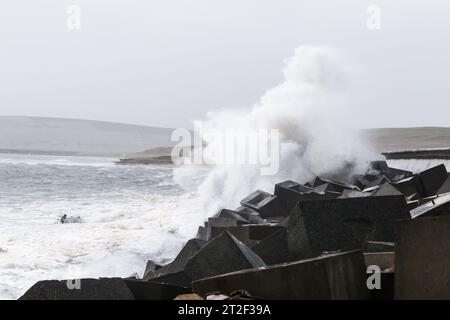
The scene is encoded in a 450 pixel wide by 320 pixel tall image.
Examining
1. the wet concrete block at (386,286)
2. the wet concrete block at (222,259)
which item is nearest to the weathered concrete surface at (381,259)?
the wet concrete block at (386,286)

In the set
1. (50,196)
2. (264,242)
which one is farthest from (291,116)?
(264,242)

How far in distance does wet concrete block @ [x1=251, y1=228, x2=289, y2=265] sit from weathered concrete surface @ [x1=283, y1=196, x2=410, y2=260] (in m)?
0.05

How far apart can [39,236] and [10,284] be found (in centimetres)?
372

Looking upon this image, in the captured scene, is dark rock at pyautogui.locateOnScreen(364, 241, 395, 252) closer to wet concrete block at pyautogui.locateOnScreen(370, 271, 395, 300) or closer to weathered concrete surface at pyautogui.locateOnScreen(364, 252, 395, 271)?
weathered concrete surface at pyautogui.locateOnScreen(364, 252, 395, 271)

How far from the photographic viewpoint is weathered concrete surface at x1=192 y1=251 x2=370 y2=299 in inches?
133

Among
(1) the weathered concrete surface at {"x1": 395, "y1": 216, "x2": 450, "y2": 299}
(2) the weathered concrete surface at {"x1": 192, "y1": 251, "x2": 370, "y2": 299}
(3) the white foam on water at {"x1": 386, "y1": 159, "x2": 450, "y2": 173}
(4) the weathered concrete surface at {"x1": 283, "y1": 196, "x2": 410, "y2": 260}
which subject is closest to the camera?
(1) the weathered concrete surface at {"x1": 395, "y1": 216, "x2": 450, "y2": 299}

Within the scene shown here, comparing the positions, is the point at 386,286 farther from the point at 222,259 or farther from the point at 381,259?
the point at 222,259

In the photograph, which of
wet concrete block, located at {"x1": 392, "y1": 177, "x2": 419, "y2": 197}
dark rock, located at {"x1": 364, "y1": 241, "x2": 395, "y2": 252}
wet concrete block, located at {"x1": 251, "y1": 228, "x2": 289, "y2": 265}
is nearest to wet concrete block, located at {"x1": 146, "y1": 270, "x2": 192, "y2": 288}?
wet concrete block, located at {"x1": 251, "y1": 228, "x2": 289, "y2": 265}

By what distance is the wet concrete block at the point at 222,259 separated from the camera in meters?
4.17

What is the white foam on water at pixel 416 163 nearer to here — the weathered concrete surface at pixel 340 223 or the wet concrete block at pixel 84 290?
the weathered concrete surface at pixel 340 223

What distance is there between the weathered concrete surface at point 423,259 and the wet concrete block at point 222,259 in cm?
116

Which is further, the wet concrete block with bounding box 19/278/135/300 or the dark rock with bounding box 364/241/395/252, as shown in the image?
the dark rock with bounding box 364/241/395/252

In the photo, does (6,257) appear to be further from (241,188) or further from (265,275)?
(241,188)

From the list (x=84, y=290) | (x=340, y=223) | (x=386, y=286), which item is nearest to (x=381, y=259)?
(x=386, y=286)
